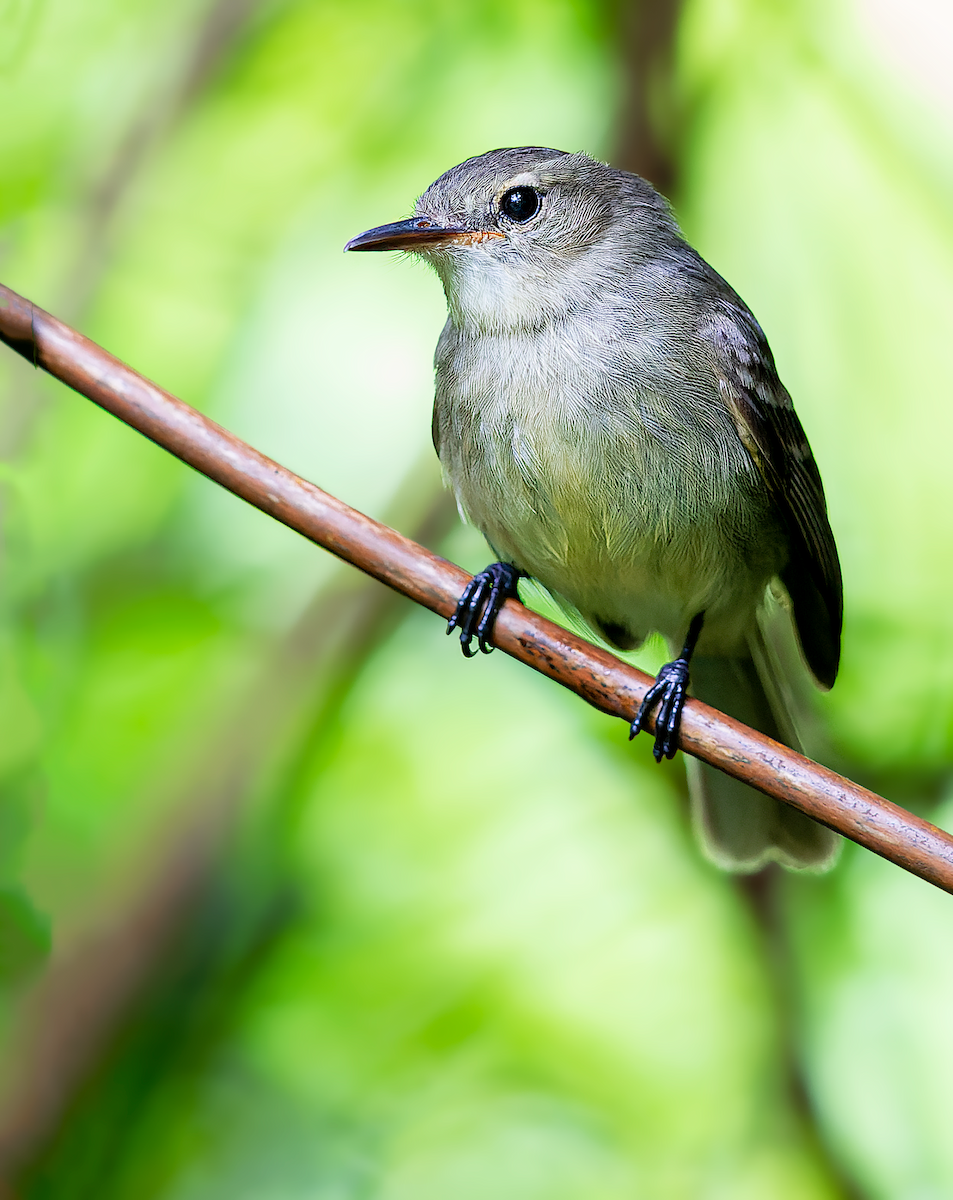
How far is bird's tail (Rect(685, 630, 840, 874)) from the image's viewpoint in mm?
1755

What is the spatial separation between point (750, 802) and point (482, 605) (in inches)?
21.8

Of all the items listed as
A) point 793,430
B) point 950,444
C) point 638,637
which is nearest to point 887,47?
point 950,444

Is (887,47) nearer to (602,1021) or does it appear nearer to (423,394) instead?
(423,394)

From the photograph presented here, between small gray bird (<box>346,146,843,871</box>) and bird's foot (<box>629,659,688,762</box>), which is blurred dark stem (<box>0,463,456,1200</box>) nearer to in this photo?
small gray bird (<box>346,146,843,871</box>)

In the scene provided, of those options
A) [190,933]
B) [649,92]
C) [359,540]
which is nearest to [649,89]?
[649,92]

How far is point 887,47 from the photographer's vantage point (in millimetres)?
2209

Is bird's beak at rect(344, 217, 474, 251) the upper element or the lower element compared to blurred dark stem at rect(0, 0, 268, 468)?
lower

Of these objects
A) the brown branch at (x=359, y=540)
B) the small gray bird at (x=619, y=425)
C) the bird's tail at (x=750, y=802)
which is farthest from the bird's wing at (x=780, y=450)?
the brown branch at (x=359, y=540)

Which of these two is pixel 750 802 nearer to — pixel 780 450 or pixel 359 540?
pixel 780 450

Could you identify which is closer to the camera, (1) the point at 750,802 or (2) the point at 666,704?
(2) the point at 666,704

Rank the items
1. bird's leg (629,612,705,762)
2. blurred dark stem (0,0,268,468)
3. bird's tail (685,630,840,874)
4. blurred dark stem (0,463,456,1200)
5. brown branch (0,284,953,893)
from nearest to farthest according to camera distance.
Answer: brown branch (0,284,953,893), bird's leg (629,612,705,762), bird's tail (685,630,840,874), blurred dark stem (0,463,456,1200), blurred dark stem (0,0,268,468)

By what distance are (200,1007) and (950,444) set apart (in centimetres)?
173

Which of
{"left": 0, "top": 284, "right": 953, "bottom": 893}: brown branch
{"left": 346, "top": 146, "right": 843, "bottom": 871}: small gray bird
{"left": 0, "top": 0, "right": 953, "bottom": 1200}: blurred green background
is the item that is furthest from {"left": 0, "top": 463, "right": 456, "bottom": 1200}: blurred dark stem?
{"left": 0, "top": 284, "right": 953, "bottom": 893}: brown branch

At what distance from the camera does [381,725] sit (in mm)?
2229
